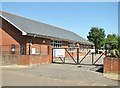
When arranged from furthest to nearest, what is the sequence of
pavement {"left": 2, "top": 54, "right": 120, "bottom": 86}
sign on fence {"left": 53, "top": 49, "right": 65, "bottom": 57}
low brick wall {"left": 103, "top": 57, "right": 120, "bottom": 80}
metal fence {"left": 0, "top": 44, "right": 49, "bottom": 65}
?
sign on fence {"left": 53, "top": 49, "right": 65, "bottom": 57}
metal fence {"left": 0, "top": 44, "right": 49, "bottom": 65}
low brick wall {"left": 103, "top": 57, "right": 120, "bottom": 80}
pavement {"left": 2, "top": 54, "right": 120, "bottom": 86}

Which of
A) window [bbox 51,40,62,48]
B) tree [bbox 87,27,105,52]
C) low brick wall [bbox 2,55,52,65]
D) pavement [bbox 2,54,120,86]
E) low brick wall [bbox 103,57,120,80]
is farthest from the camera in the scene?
tree [bbox 87,27,105,52]

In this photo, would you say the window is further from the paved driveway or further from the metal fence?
the paved driveway

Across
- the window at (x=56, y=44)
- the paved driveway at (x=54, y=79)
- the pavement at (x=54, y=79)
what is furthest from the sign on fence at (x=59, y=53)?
the paved driveway at (x=54, y=79)

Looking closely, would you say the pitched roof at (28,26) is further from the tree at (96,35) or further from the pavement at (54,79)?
the tree at (96,35)

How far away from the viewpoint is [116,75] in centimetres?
1488

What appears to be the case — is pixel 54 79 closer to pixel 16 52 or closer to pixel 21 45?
pixel 16 52

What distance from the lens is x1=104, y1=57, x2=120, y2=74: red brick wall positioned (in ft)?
49.9

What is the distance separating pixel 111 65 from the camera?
1545 cm

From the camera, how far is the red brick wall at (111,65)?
15.2 metres

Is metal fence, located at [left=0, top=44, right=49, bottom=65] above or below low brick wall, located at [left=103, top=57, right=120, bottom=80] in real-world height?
above

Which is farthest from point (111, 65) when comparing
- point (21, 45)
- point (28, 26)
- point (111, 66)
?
point (28, 26)

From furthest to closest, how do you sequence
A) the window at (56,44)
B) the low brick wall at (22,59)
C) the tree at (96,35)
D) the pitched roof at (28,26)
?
the tree at (96,35) < the window at (56,44) < the pitched roof at (28,26) < the low brick wall at (22,59)

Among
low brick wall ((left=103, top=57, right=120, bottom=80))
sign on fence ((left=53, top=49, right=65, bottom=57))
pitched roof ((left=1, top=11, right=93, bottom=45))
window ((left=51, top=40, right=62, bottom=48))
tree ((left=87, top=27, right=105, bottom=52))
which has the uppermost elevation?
tree ((left=87, top=27, right=105, bottom=52))

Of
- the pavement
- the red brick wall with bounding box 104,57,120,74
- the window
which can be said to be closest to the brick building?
the window
